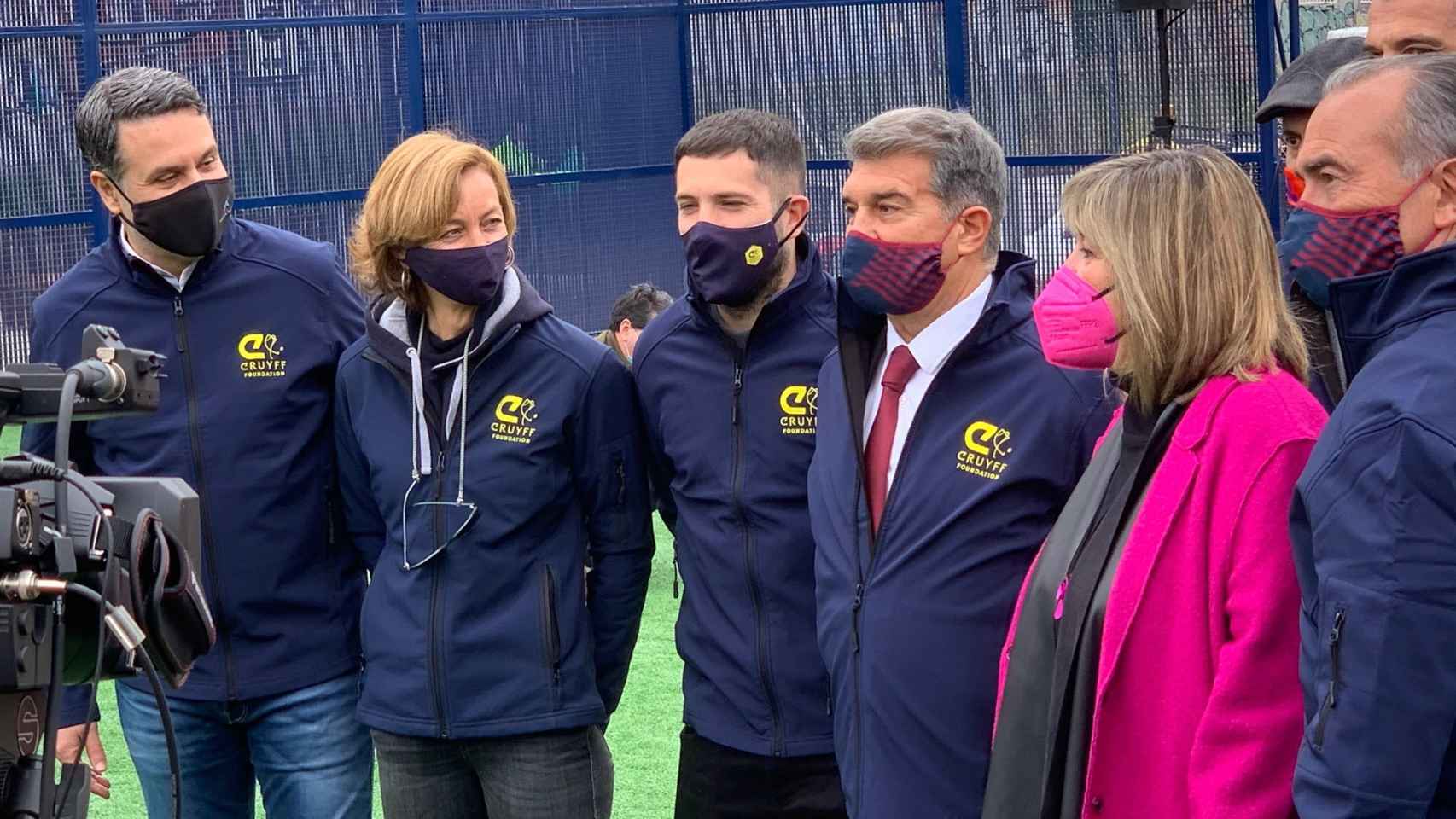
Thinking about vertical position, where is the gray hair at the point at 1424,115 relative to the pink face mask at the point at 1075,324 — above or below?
above

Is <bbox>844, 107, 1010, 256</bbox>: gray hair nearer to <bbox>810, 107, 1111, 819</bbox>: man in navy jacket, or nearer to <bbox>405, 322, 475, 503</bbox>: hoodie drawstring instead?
<bbox>810, 107, 1111, 819</bbox>: man in navy jacket

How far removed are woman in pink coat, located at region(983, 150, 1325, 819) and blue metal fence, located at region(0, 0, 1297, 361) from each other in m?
7.10

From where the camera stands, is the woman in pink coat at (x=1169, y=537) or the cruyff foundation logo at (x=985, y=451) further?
the cruyff foundation logo at (x=985, y=451)

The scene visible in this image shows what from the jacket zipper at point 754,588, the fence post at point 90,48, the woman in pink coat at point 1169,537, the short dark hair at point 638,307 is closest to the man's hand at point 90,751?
the jacket zipper at point 754,588

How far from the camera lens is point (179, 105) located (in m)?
3.60

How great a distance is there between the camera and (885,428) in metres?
3.03

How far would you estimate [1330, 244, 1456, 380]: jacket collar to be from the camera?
2.10 metres

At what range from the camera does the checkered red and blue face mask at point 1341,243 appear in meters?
2.28

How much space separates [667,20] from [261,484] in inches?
326

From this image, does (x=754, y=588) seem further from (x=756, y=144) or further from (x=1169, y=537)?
(x=1169, y=537)

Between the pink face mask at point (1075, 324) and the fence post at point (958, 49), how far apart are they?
794cm

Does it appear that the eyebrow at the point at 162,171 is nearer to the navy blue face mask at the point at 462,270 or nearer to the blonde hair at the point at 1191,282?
the navy blue face mask at the point at 462,270

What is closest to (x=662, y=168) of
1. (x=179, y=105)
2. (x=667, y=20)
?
(x=667, y=20)

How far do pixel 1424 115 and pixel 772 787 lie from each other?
65.2 inches
